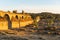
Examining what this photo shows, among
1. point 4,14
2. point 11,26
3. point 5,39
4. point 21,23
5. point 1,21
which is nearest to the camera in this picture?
point 5,39

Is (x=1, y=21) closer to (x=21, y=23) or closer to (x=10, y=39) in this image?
(x=10, y=39)

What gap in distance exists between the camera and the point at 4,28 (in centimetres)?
2745

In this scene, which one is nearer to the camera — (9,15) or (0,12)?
(0,12)

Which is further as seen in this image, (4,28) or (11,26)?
(11,26)

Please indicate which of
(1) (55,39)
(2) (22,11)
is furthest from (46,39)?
(2) (22,11)

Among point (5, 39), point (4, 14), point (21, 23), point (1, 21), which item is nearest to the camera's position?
point (5, 39)

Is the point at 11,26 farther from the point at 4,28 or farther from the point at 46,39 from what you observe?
the point at 46,39

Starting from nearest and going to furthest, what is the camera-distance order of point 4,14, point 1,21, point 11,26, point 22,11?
point 1,21
point 11,26
point 4,14
point 22,11

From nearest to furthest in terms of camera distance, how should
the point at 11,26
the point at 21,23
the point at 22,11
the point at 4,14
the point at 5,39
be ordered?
the point at 5,39 < the point at 11,26 < the point at 4,14 < the point at 21,23 < the point at 22,11

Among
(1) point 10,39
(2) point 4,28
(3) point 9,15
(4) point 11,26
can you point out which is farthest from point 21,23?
(1) point 10,39

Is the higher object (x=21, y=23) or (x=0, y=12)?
(x=0, y=12)

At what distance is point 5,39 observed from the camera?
19078mm

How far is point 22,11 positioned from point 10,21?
16060 millimetres

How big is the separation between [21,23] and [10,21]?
451cm
